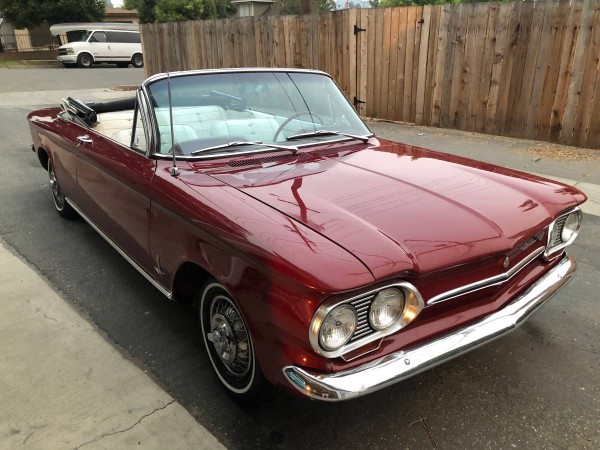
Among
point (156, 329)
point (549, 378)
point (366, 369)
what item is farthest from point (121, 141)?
point (549, 378)

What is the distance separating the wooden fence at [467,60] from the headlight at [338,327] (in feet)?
22.9

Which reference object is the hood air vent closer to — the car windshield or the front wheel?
the car windshield

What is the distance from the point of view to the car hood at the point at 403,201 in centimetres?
Answer: 204

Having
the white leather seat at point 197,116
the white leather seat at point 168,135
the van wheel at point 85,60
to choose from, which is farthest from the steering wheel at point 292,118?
the van wheel at point 85,60

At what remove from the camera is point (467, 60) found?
8312 millimetres

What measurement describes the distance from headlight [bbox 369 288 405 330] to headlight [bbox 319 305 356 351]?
97 millimetres

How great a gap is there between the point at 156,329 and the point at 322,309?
1.68m

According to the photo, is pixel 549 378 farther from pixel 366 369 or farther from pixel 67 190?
pixel 67 190

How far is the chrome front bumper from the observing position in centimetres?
185

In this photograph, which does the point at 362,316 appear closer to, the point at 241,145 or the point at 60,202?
the point at 241,145

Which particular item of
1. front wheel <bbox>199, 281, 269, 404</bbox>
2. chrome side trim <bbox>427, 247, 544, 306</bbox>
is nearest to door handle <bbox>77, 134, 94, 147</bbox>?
front wheel <bbox>199, 281, 269, 404</bbox>

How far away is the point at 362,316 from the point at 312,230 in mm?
417

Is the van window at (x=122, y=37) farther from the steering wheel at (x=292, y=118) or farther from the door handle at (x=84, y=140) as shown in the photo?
the steering wheel at (x=292, y=118)

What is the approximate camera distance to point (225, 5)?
156 ft
